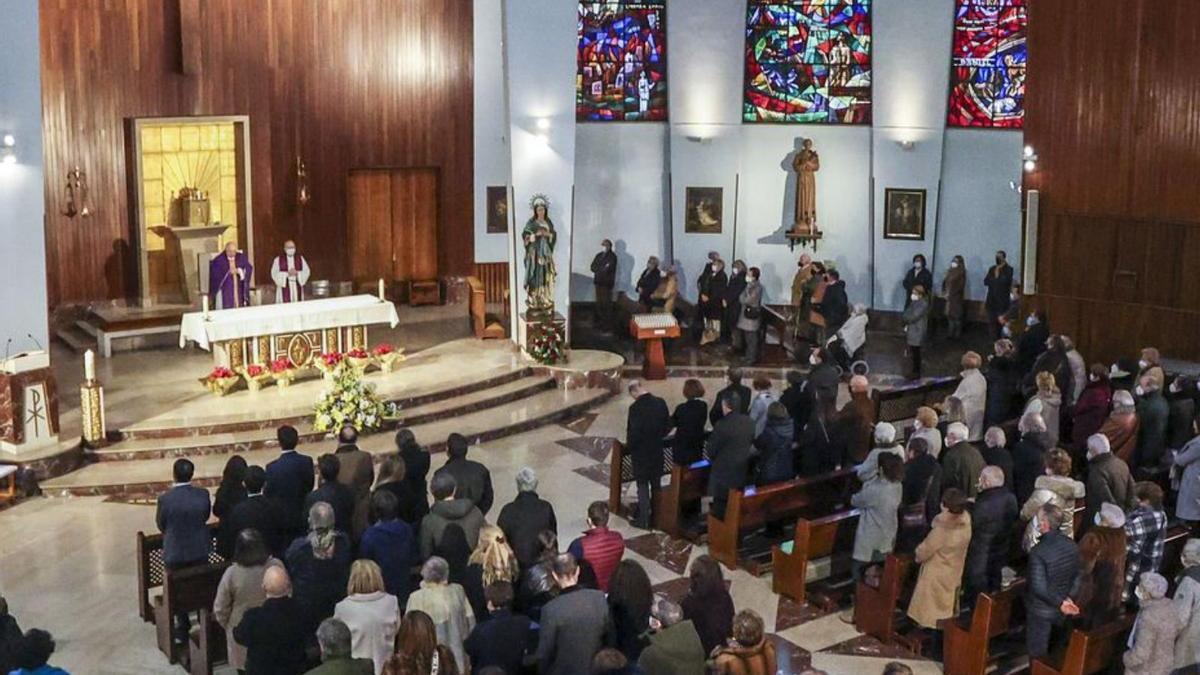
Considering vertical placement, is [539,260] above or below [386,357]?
above

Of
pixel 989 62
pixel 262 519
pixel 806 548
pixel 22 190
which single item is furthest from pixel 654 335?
pixel 262 519

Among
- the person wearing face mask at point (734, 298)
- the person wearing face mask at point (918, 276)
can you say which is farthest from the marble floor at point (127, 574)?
the person wearing face mask at point (918, 276)

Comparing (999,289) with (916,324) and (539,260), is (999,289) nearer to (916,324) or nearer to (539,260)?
(916,324)

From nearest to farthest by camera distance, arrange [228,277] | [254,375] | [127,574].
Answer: [127,574] → [254,375] → [228,277]

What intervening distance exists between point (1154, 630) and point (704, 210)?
1401 cm

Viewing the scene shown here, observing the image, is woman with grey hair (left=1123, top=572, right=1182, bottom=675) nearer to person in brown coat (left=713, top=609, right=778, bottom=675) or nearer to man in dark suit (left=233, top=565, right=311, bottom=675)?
person in brown coat (left=713, top=609, right=778, bottom=675)

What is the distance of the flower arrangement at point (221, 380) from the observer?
53.6 ft

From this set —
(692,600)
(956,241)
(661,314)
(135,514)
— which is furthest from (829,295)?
(692,600)

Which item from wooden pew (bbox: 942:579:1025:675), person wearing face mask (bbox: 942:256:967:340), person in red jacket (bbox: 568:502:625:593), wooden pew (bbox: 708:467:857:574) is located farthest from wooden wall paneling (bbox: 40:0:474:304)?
wooden pew (bbox: 942:579:1025:675)

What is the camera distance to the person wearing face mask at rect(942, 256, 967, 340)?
2095 centimetres

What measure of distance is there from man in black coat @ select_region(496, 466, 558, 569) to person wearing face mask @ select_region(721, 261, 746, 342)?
1004cm

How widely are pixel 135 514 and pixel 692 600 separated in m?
6.86

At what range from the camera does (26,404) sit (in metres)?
14.2

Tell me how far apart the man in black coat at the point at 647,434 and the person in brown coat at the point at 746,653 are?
5.09 m
